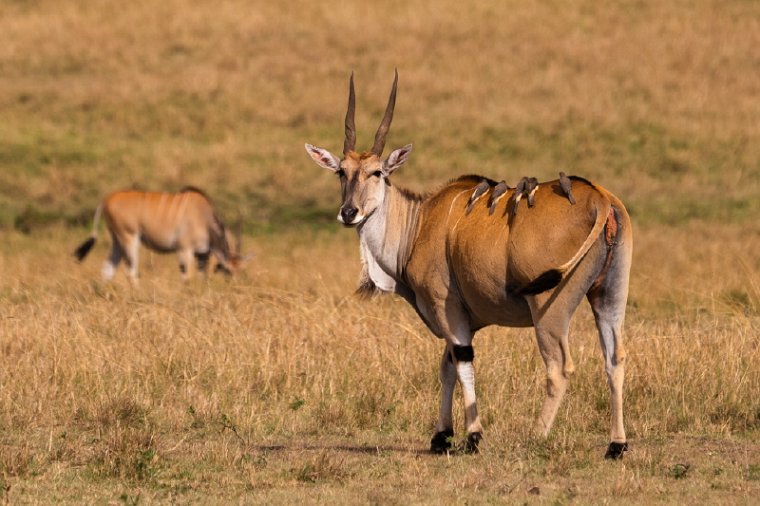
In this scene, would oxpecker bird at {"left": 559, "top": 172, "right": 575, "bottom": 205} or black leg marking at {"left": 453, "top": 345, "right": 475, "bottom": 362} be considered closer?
oxpecker bird at {"left": 559, "top": 172, "right": 575, "bottom": 205}

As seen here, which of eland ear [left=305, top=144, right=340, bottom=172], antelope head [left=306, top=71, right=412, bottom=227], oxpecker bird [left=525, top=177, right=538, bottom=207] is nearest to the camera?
oxpecker bird [left=525, top=177, right=538, bottom=207]

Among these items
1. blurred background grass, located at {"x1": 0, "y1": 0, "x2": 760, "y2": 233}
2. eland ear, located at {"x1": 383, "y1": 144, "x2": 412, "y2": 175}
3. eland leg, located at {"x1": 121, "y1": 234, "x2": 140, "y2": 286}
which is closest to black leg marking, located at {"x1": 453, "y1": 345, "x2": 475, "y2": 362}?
eland ear, located at {"x1": 383, "y1": 144, "x2": 412, "y2": 175}

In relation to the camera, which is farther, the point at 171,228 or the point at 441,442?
the point at 171,228

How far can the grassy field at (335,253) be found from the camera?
722cm

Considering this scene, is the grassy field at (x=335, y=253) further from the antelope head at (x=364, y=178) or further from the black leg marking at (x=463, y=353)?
the antelope head at (x=364, y=178)

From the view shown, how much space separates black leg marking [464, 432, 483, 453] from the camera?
24.8 feet

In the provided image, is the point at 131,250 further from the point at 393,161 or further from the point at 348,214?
the point at 348,214

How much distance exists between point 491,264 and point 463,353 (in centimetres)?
56

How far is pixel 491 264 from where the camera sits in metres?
7.38

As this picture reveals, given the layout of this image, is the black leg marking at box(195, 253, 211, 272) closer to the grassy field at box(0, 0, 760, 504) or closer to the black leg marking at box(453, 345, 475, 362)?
the grassy field at box(0, 0, 760, 504)

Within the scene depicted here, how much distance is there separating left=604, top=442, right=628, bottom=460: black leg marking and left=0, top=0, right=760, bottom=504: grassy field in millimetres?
69

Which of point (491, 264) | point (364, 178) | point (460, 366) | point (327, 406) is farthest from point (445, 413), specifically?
point (364, 178)

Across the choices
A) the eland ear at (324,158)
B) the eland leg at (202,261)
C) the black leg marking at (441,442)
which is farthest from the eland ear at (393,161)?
the eland leg at (202,261)

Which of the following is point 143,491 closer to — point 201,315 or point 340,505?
point 340,505
